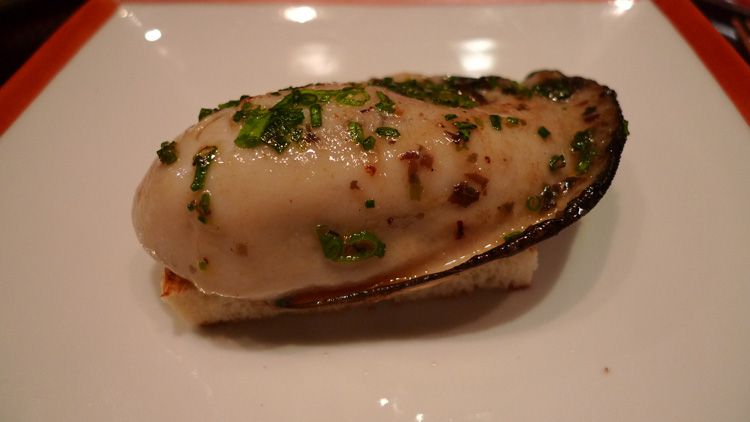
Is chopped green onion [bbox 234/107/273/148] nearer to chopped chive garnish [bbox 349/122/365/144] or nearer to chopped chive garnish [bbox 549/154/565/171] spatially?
chopped chive garnish [bbox 349/122/365/144]

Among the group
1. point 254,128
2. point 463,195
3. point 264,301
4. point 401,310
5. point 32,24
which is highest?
point 254,128

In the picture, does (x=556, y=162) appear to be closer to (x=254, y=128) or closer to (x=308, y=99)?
(x=308, y=99)

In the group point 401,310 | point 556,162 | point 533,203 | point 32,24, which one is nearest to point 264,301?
point 401,310

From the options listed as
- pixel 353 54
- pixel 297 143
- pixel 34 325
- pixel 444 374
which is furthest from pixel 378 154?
pixel 353 54

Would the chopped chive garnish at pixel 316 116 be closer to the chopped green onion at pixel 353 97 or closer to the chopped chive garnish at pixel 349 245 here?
the chopped green onion at pixel 353 97

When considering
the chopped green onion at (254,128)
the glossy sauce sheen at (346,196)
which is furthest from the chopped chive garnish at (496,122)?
the chopped green onion at (254,128)

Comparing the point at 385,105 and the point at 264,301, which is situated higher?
the point at 385,105
